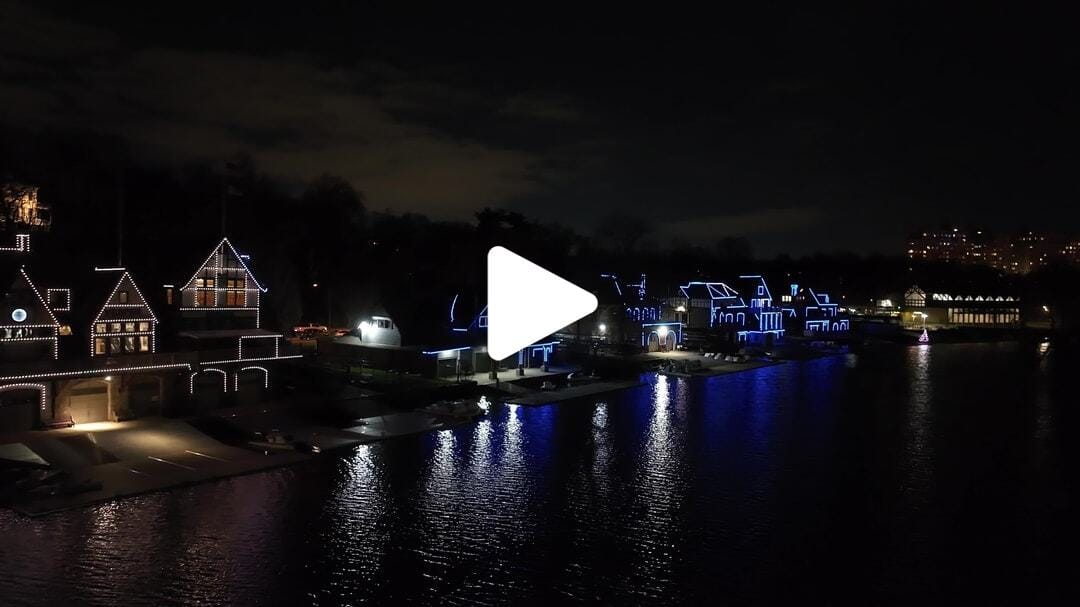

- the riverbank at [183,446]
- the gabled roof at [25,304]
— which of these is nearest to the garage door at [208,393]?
the riverbank at [183,446]

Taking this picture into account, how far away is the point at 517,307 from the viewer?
4172 centimetres

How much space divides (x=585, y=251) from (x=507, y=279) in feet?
190

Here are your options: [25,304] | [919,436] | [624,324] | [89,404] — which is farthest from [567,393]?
[25,304]

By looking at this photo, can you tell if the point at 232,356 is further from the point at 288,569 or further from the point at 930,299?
the point at 930,299

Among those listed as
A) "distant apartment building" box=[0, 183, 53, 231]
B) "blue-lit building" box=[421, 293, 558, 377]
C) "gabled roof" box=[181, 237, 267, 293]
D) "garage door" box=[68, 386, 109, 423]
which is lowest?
"garage door" box=[68, 386, 109, 423]

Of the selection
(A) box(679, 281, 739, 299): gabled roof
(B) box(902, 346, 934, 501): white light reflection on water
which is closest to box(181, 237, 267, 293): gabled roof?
(B) box(902, 346, 934, 501): white light reflection on water

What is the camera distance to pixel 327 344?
42.2m

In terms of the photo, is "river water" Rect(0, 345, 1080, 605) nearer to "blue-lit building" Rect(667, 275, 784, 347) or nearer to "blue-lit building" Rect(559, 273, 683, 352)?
"blue-lit building" Rect(559, 273, 683, 352)

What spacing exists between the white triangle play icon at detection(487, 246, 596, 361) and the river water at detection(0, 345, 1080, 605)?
456 inches

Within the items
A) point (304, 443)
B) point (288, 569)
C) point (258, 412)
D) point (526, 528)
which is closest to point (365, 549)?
point (288, 569)

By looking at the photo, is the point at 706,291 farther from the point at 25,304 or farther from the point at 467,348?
the point at 25,304

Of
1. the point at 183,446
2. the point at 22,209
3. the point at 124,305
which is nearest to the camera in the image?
the point at 183,446

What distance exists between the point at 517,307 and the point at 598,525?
24607 millimetres

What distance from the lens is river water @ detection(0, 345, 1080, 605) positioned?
1422 cm
